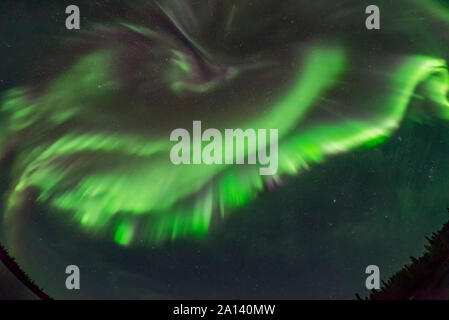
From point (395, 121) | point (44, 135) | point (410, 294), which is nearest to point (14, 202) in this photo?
point (44, 135)

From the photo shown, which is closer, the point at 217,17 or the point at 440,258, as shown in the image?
the point at 440,258

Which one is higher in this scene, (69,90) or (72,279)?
(69,90)

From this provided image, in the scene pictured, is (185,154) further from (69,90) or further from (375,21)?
(375,21)

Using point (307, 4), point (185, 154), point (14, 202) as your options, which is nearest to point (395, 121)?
point (307, 4)

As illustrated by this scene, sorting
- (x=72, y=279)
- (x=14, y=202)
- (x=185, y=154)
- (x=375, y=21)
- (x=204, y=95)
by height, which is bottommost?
(x=72, y=279)

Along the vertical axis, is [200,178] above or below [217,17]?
below

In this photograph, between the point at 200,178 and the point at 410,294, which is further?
the point at 200,178
